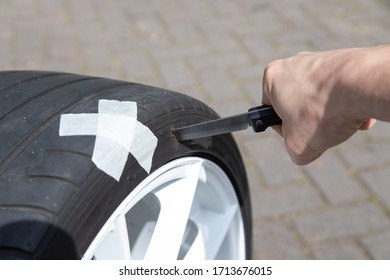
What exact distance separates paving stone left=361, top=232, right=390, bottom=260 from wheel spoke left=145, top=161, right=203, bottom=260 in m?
1.07

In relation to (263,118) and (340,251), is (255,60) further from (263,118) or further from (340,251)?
(263,118)

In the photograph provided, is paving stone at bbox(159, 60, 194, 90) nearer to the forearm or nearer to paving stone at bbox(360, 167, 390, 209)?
paving stone at bbox(360, 167, 390, 209)

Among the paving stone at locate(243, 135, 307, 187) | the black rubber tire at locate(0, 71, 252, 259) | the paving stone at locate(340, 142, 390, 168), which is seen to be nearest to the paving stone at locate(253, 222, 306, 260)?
the paving stone at locate(243, 135, 307, 187)

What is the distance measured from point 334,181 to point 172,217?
1.28 meters

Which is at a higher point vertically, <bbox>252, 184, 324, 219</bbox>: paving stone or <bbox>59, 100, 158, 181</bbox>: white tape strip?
<bbox>59, 100, 158, 181</bbox>: white tape strip

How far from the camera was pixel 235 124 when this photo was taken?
1.05 metres

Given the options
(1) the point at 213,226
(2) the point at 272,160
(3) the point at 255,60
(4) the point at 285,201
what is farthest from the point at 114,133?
(3) the point at 255,60

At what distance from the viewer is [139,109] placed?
3.44 feet

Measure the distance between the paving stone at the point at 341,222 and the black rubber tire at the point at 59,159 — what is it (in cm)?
95

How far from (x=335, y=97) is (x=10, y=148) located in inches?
23.6

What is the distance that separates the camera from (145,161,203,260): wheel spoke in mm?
1118

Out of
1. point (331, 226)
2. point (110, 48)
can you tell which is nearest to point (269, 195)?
point (331, 226)

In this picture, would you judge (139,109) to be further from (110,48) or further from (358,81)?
(110,48)

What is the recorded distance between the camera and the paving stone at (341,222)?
78.4 inches
